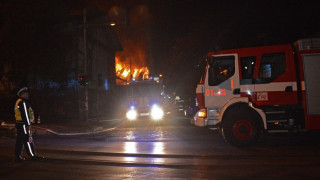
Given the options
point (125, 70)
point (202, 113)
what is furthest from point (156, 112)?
point (125, 70)

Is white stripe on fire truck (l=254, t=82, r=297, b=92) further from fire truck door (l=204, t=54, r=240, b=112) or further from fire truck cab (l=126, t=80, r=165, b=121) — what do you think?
fire truck cab (l=126, t=80, r=165, b=121)

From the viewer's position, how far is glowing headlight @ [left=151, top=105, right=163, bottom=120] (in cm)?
2142

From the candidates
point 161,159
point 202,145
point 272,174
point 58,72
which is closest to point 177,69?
point 58,72

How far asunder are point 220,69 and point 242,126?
1951 millimetres

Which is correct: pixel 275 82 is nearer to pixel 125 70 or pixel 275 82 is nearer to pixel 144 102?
pixel 144 102

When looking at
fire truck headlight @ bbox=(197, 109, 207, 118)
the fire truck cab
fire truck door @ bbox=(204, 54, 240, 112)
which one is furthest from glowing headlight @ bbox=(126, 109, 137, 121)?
fire truck door @ bbox=(204, 54, 240, 112)

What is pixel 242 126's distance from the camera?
10164 millimetres

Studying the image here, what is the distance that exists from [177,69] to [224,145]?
1832cm

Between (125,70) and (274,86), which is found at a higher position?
(125,70)

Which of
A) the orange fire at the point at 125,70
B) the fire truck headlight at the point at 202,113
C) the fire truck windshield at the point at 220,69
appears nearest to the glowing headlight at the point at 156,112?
the fire truck headlight at the point at 202,113

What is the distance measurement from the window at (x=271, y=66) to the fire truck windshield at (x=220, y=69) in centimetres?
93

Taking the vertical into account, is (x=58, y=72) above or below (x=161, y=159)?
above

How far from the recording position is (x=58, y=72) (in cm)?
2205

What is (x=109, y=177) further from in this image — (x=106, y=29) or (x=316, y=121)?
(x=106, y=29)
